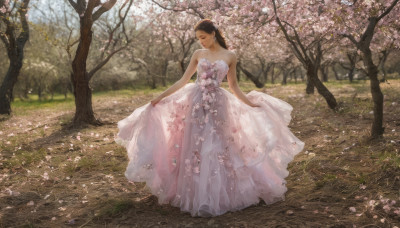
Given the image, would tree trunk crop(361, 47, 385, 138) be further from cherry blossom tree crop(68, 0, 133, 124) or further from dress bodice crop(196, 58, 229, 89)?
cherry blossom tree crop(68, 0, 133, 124)

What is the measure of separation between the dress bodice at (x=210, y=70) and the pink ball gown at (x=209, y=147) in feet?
0.04

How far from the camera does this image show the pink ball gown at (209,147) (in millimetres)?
3893

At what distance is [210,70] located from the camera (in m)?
4.07

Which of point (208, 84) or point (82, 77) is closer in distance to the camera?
point (208, 84)

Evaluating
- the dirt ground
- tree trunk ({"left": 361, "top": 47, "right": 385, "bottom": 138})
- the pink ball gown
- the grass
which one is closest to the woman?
the pink ball gown

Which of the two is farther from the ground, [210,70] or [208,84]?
[210,70]

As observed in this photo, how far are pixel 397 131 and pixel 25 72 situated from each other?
23.0 metres

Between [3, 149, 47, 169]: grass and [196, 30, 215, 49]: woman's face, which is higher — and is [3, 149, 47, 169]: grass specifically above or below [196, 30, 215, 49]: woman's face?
below

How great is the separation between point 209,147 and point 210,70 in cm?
93

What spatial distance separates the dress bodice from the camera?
4.06 meters

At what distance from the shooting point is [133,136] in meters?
4.18

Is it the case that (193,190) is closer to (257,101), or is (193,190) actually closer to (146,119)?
(146,119)

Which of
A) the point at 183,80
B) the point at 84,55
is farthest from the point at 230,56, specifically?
the point at 84,55

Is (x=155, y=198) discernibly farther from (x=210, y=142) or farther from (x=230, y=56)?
(x=230, y=56)
